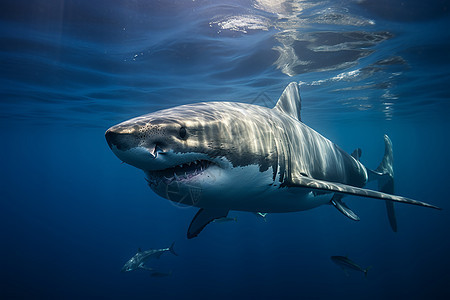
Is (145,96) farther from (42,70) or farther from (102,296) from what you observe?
(102,296)

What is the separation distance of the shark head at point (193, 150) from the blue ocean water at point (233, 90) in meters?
5.55

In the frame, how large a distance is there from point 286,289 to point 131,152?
50.1ft

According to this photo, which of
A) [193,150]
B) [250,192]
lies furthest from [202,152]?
[250,192]

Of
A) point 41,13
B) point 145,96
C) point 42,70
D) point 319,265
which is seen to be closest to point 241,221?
point 319,265

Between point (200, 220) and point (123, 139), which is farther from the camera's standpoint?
point (200, 220)

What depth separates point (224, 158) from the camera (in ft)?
7.16

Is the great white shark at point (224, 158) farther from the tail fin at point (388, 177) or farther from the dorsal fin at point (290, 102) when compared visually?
the tail fin at point (388, 177)

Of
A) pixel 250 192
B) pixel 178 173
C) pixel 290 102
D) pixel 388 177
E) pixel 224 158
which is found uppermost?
pixel 290 102

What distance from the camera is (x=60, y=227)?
110 ft

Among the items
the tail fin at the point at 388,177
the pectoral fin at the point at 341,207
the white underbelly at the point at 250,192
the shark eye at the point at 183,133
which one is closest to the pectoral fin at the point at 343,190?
the white underbelly at the point at 250,192

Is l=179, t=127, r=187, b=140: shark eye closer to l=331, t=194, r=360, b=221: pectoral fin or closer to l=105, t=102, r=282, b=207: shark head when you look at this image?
l=105, t=102, r=282, b=207: shark head

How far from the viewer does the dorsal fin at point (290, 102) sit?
15.1 ft

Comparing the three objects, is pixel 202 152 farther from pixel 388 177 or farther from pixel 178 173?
pixel 388 177

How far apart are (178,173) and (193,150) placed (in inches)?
8.9
